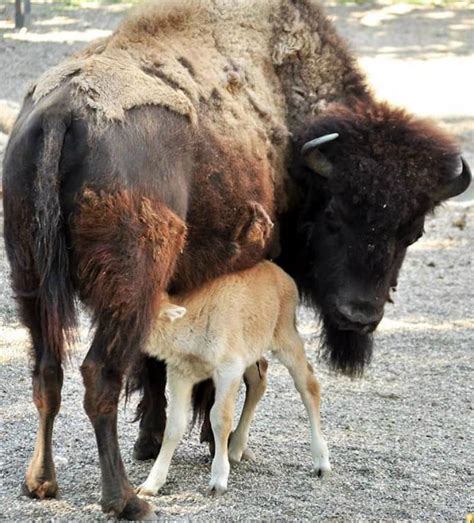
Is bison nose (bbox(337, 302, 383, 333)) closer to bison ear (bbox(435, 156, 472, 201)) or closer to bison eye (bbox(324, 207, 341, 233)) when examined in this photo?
bison eye (bbox(324, 207, 341, 233))

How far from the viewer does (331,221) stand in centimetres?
566

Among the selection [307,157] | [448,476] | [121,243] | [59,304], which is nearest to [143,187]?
[121,243]

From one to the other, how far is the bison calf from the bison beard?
673 mm

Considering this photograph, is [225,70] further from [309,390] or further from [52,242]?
[309,390]

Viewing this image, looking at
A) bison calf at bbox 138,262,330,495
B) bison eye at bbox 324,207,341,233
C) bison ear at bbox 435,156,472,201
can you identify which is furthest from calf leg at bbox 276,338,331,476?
bison ear at bbox 435,156,472,201

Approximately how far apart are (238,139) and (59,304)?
1.23 meters

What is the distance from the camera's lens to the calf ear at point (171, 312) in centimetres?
488

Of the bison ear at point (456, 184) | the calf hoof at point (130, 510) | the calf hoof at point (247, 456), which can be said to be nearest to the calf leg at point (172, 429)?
the calf hoof at point (130, 510)

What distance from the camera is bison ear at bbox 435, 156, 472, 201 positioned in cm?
562

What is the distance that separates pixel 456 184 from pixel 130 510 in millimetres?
2230

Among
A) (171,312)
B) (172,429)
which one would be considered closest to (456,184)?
(171,312)

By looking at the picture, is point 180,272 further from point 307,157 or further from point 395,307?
point 395,307

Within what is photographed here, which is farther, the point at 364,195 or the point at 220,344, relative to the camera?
the point at 364,195

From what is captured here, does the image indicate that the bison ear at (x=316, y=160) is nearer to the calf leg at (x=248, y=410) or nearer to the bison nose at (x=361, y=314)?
the bison nose at (x=361, y=314)
